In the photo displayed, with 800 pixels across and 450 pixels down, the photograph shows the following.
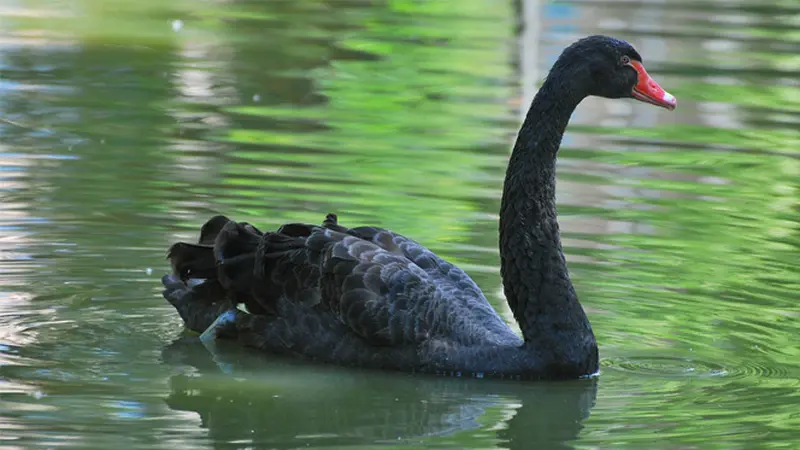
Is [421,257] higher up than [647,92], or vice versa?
[647,92]

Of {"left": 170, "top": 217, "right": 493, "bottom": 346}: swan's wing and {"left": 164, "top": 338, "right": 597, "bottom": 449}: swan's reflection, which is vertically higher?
{"left": 170, "top": 217, "right": 493, "bottom": 346}: swan's wing

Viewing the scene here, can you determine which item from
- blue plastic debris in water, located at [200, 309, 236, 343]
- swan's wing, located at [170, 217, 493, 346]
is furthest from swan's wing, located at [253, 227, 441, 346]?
blue plastic debris in water, located at [200, 309, 236, 343]

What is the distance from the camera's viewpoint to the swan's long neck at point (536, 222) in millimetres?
7492

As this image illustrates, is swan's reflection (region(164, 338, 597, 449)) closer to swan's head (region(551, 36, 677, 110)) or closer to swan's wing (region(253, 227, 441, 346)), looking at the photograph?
swan's wing (region(253, 227, 441, 346))

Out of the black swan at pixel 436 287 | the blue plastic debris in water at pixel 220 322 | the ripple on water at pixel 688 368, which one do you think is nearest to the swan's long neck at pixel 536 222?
the black swan at pixel 436 287

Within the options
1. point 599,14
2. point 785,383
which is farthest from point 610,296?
point 599,14

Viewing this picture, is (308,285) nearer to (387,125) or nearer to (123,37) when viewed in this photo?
(387,125)

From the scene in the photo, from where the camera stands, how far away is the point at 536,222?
24.8ft

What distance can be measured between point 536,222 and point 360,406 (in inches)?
51.2

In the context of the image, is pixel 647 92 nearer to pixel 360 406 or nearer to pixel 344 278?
pixel 344 278

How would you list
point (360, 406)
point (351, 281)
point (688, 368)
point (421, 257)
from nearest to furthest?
1. point (360, 406)
2. point (351, 281)
3. point (688, 368)
4. point (421, 257)

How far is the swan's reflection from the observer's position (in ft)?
21.1

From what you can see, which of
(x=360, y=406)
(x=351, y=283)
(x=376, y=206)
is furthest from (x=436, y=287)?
(x=376, y=206)

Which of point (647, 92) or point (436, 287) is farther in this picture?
point (647, 92)
